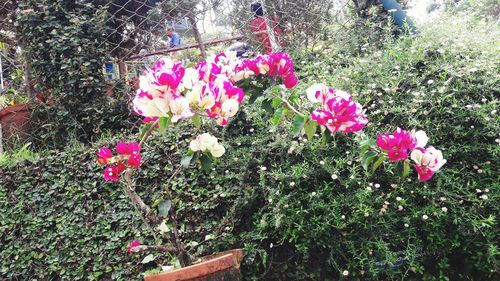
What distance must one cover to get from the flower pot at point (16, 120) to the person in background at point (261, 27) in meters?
1.84

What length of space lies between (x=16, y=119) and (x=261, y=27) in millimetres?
2007

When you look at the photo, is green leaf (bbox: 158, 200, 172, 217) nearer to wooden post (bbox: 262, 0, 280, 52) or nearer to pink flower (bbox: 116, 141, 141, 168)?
pink flower (bbox: 116, 141, 141, 168)

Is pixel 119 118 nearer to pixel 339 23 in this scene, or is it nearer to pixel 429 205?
pixel 339 23

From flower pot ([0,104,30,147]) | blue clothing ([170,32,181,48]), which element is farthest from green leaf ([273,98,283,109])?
blue clothing ([170,32,181,48])

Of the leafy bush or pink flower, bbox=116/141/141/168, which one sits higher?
pink flower, bbox=116/141/141/168

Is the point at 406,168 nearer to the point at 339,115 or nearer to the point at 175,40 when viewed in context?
the point at 339,115

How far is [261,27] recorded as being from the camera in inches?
117

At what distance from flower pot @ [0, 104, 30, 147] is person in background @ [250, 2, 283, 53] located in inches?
72.5

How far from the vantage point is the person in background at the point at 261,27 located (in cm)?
291

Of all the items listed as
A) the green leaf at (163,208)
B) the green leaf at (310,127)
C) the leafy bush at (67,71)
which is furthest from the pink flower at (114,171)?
the leafy bush at (67,71)

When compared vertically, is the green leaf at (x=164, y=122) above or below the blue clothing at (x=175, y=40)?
above

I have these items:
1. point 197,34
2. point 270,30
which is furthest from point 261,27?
point 197,34

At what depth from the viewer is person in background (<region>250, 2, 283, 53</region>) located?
2.91 meters

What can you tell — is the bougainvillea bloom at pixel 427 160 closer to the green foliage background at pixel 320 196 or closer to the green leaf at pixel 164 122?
the green foliage background at pixel 320 196
